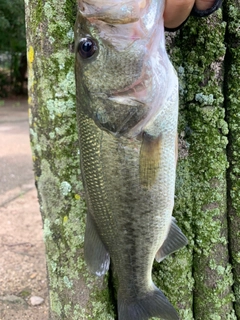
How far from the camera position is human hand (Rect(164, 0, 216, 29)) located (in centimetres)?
179

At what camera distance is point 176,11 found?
71.2 inches

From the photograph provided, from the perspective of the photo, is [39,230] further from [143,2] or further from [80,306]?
[143,2]

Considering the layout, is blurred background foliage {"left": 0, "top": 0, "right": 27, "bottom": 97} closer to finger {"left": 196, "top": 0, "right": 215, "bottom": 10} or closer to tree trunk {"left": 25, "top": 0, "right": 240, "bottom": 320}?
tree trunk {"left": 25, "top": 0, "right": 240, "bottom": 320}

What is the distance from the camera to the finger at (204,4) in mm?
1875

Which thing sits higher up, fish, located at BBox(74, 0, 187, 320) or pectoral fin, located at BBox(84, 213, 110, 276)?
fish, located at BBox(74, 0, 187, 320)

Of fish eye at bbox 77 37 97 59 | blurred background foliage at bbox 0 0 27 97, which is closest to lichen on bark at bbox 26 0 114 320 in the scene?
fish eye at bbox 77 37 97 59

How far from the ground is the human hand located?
3.19 m

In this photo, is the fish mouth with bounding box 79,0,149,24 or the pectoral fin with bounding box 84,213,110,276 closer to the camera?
the fish mouth with bounding box 79,0,149,24

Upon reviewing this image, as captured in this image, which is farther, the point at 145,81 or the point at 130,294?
the point at 130,294

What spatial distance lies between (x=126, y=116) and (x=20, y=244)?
159 inches

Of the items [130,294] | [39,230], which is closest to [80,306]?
[130,294]

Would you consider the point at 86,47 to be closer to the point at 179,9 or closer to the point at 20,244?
the point at 179,9

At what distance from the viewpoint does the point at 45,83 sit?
2426 mm

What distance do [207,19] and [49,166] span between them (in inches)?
50.0
